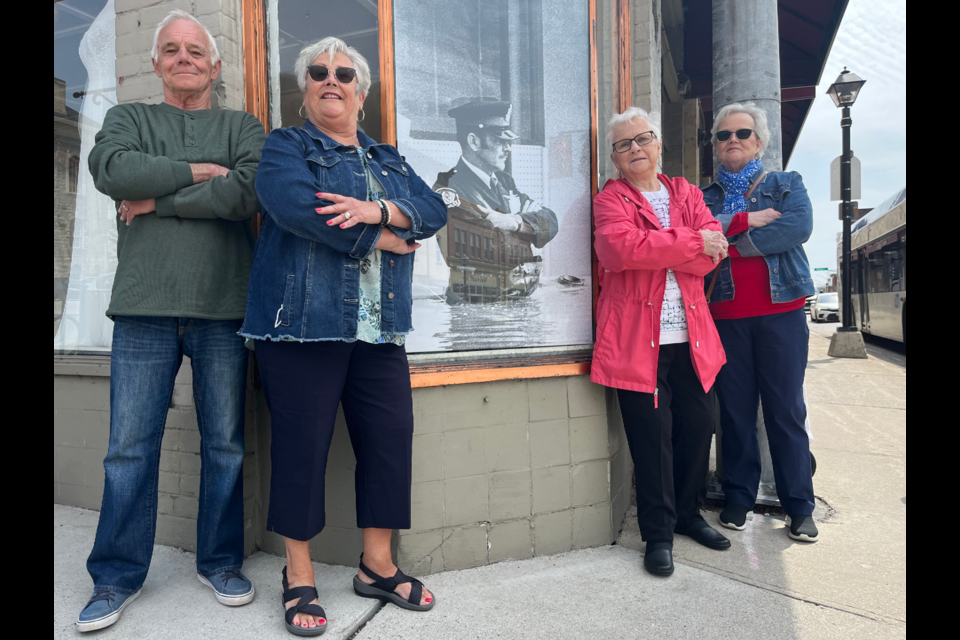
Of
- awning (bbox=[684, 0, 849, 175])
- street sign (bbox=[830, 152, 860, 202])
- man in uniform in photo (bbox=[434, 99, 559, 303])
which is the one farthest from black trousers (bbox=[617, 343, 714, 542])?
street sign (bbox=[830, 152, 860, 202])

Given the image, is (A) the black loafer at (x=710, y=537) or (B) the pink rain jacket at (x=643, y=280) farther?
(A) the black loafer at (x=710, y=537)

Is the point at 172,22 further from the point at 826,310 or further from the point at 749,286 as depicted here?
the point at 826,310

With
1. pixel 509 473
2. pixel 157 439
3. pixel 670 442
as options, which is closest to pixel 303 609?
pixel 157 439

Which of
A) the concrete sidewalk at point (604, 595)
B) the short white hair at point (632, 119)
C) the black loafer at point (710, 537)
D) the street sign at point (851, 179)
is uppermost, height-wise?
the street sign at point (851, 179)

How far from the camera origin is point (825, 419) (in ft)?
19.4

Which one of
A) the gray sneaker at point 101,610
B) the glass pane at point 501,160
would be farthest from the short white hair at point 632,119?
the gray sneaker at point 101,610

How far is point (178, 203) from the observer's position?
230 cm

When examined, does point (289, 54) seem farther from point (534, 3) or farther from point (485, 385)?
point (485, 385)

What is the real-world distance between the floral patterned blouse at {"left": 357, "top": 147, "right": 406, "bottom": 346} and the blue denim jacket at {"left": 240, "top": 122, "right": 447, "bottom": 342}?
0.07ft

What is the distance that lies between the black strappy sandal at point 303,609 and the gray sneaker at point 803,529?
2302mm

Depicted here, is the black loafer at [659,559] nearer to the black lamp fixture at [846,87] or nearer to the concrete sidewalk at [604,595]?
the concrete sidewalk at [604,595]

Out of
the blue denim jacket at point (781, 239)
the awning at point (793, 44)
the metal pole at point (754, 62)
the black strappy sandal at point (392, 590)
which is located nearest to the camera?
the black strappy sandal at point (392, 590)

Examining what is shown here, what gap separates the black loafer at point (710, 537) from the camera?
9.61ft
